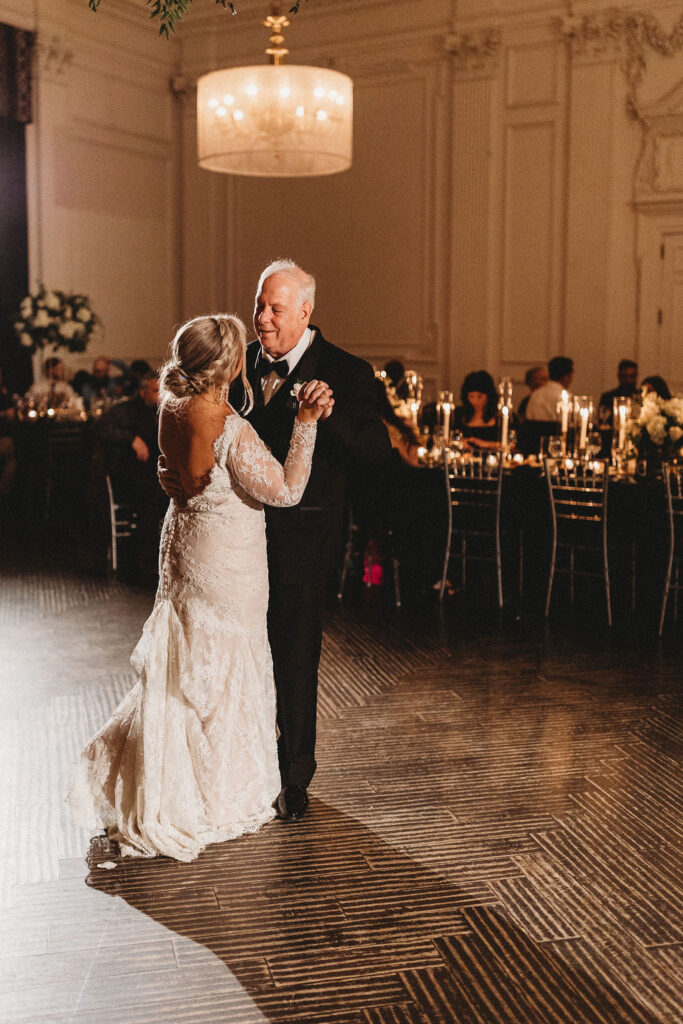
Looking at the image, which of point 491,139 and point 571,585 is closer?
point 571,585

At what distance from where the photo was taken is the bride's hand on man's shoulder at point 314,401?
11.0 ft

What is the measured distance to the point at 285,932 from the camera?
3002 mm

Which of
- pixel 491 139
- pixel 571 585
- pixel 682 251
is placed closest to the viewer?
pixel 571 585

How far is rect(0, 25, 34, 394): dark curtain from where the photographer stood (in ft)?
38.4

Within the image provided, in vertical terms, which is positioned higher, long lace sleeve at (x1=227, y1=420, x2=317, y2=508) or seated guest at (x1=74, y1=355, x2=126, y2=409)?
seated guest at (x1=74, y1=355, x2=126, y2=409)

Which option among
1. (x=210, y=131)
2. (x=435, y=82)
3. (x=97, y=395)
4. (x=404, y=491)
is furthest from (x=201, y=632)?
(x=435, y=82)

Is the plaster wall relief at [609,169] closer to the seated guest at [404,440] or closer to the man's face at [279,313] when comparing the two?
the seated guest at [404,440]

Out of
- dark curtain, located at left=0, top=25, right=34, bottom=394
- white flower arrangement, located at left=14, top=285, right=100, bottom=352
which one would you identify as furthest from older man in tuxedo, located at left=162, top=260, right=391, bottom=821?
dark curtain, located at left=0, top=25, right=34, bottom=394

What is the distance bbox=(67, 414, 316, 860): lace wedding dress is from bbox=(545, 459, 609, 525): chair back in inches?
140

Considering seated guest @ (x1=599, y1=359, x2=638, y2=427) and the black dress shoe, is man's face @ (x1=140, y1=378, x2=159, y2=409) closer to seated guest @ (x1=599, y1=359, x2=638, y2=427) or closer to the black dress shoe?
seated guest @ (x1=599, y1=359, x2=638, y2=427)

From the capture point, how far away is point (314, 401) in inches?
132

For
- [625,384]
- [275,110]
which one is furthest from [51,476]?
[625,384]

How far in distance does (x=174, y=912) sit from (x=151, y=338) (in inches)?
462

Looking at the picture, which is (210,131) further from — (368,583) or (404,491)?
(368,583)
